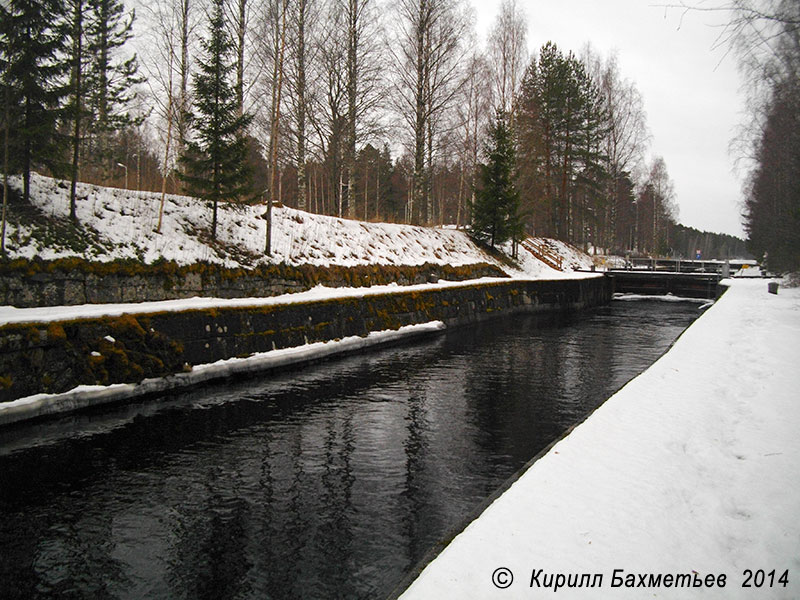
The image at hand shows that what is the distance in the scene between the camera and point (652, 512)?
13.1ft

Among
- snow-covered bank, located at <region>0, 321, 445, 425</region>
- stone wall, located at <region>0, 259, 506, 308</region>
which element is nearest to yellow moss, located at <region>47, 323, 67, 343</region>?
snow-covered bank, located at <region>0, 321, 445, 425</region>

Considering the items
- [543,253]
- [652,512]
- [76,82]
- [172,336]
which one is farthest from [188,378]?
[543,253]

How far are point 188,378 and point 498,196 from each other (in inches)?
906

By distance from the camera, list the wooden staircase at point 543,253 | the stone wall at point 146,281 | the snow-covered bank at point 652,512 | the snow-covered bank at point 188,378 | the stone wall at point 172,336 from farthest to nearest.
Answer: the wooden staircase at point 543,253, the stone wall at point 146,281, the stone wall at point 172,336, the snow-covered bank at point 188,378, the snow-covered bank at point 652,512

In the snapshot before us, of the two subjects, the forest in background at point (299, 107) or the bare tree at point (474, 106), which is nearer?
the forest in background at point (299, 107)

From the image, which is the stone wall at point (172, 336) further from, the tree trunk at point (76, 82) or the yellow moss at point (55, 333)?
the tree trunk at point (76, 82)

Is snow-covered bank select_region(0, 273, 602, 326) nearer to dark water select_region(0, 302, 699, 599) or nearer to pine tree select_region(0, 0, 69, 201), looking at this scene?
dark water select_region(0, 302, 699, 599)

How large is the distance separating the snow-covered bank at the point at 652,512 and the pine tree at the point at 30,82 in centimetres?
1271

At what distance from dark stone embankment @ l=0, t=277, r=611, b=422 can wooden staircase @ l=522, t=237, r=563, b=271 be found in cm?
1803

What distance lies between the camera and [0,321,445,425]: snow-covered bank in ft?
25.7

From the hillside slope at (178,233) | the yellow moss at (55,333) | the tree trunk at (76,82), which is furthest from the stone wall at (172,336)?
the tree trunk at (76,82)

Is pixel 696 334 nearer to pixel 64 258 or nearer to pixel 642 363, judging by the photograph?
pixel 642 363

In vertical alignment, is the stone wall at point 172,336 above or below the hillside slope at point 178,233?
below

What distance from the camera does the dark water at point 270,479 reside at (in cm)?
434
